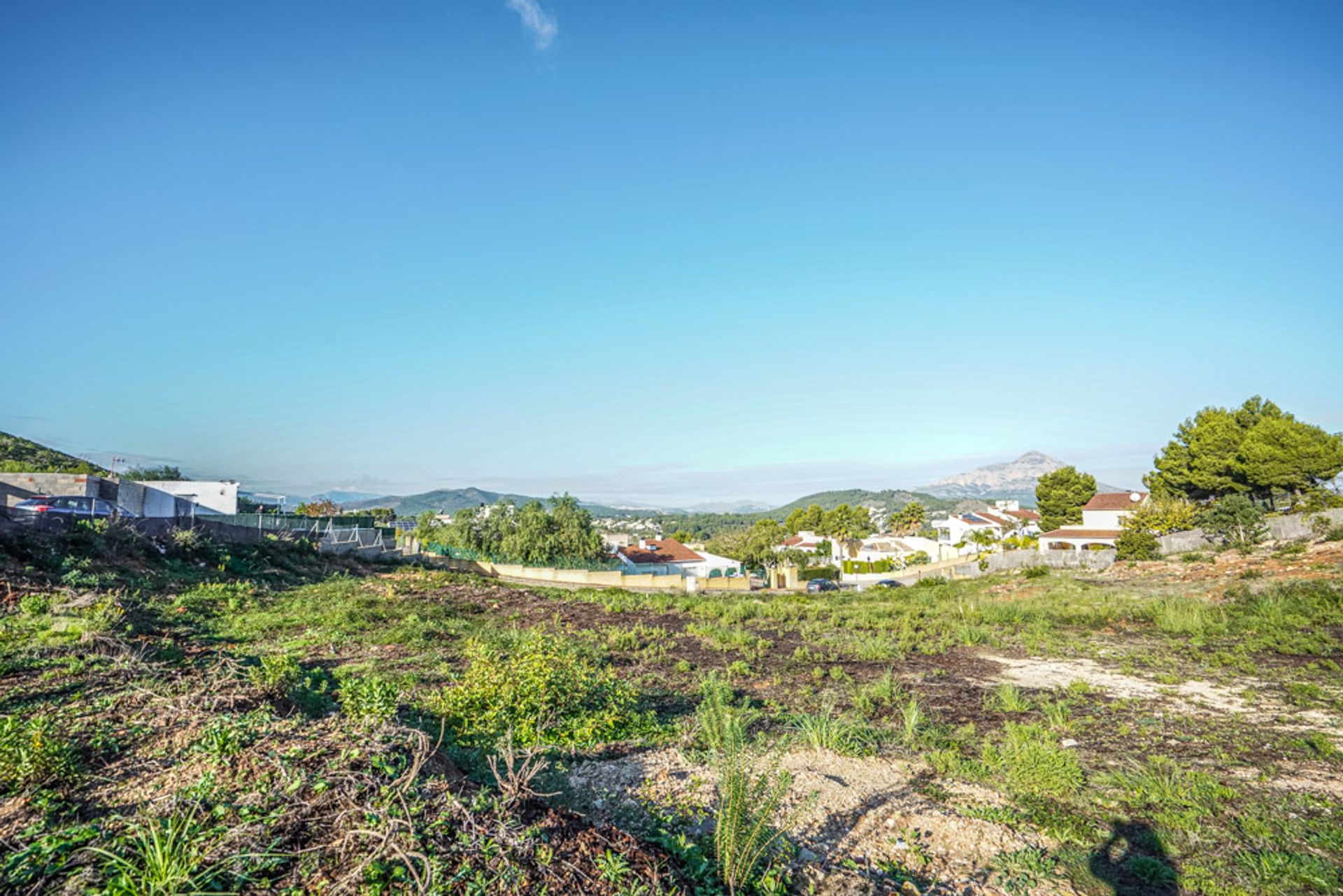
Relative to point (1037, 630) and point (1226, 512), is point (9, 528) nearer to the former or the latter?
point (1037, 630)

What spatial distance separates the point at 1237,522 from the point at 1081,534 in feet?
67.7

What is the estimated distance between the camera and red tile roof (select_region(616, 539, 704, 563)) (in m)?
54.9

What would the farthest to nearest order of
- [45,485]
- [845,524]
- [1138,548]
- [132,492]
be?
1. [845,524]
2. [1138,548]
3. [132,492]
4. [45,485]

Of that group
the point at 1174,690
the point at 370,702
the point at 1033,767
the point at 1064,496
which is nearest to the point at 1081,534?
the point at 1064,496

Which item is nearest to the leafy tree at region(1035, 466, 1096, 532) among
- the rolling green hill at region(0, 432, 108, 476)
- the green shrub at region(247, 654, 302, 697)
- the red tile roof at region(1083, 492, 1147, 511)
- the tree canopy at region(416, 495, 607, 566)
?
the red tile roof at region(1083, 492, 1147, 511)

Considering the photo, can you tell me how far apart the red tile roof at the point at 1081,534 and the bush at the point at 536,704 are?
181 feet

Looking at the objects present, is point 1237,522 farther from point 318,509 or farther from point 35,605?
point 318,509

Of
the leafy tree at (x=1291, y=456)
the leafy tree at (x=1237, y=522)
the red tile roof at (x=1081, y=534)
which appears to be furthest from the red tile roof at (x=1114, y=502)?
the leafy tree at (x=1237, y=522)

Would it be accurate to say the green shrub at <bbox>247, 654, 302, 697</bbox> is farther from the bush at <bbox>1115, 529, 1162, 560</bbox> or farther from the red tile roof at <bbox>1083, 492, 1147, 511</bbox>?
the red tile roof at <bbox>1083, 492, 1147, 511</bbox>

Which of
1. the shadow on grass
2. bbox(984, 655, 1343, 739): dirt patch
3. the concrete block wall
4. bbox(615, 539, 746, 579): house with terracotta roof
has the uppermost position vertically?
the concrete block wall

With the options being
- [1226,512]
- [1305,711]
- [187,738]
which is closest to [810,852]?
[187,738]

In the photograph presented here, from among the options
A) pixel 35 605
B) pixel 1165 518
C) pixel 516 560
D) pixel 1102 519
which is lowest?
pixel 516 560

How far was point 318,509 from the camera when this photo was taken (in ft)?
220

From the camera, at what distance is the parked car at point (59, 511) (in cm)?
1642
